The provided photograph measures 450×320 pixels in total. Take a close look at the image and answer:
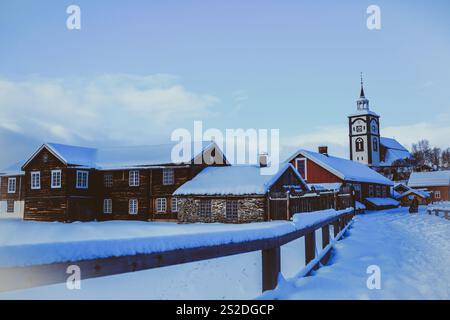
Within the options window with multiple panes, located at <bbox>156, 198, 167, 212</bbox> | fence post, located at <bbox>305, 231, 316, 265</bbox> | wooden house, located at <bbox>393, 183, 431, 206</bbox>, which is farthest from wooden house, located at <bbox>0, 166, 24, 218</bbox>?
wooden house, located at <bbox>393, 183, 431, 206</bbox>

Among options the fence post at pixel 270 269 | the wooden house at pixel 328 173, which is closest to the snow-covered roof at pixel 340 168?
the wooden house at pixel 328 173

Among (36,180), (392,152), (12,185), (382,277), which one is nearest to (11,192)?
(12,185)

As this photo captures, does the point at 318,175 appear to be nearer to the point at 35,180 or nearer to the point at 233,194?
the point at 233,194

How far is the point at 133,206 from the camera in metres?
33.7

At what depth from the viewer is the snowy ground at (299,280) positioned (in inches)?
198

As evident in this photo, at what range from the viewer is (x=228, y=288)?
27.9ft

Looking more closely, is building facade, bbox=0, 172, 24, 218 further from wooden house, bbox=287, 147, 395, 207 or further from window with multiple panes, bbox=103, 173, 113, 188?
wooden house, bbox=287, 147, 395, 207

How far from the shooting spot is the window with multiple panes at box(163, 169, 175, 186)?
32.4 metres

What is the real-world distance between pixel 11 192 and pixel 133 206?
14013mm

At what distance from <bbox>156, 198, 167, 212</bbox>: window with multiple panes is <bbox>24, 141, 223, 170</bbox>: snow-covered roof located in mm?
3021

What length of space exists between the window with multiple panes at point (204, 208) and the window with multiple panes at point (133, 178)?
7.31 m

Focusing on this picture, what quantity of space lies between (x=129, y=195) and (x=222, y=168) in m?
8.48

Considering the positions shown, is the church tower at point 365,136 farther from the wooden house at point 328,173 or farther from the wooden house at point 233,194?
the wooden house at point 233,194
